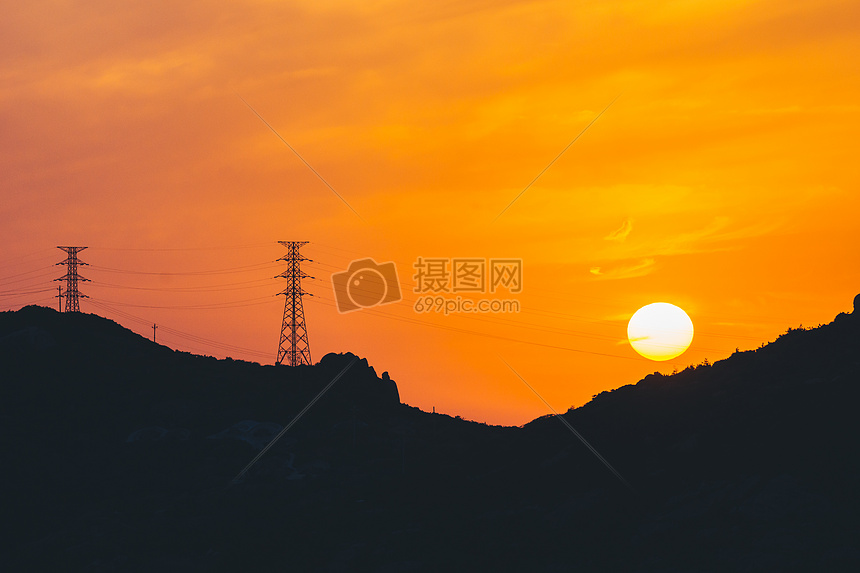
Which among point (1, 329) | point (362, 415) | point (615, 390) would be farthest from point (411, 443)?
point (1, 329)

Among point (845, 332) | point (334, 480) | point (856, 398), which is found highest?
point (845, 332)

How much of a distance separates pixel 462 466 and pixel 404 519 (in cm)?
1095

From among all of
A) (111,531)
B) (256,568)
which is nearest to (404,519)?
(256,568)

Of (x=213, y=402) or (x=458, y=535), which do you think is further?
(x=213, y=402)

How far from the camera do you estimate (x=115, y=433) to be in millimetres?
102812

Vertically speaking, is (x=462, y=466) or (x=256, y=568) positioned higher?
(x=462, y=466)

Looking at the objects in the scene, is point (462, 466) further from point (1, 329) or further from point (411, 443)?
point (1, 329)

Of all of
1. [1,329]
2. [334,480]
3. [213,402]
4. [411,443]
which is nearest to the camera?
[334,480]

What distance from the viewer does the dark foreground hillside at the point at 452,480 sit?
55156 mm

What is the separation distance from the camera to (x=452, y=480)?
2972 inches

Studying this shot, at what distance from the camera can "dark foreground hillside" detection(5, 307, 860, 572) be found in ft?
181

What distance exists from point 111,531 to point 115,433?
31.6 meters

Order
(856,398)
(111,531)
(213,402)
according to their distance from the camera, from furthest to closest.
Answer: (213,402)
(111,531)
(856,398)

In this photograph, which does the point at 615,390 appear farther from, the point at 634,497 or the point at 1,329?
the point at 1,329
